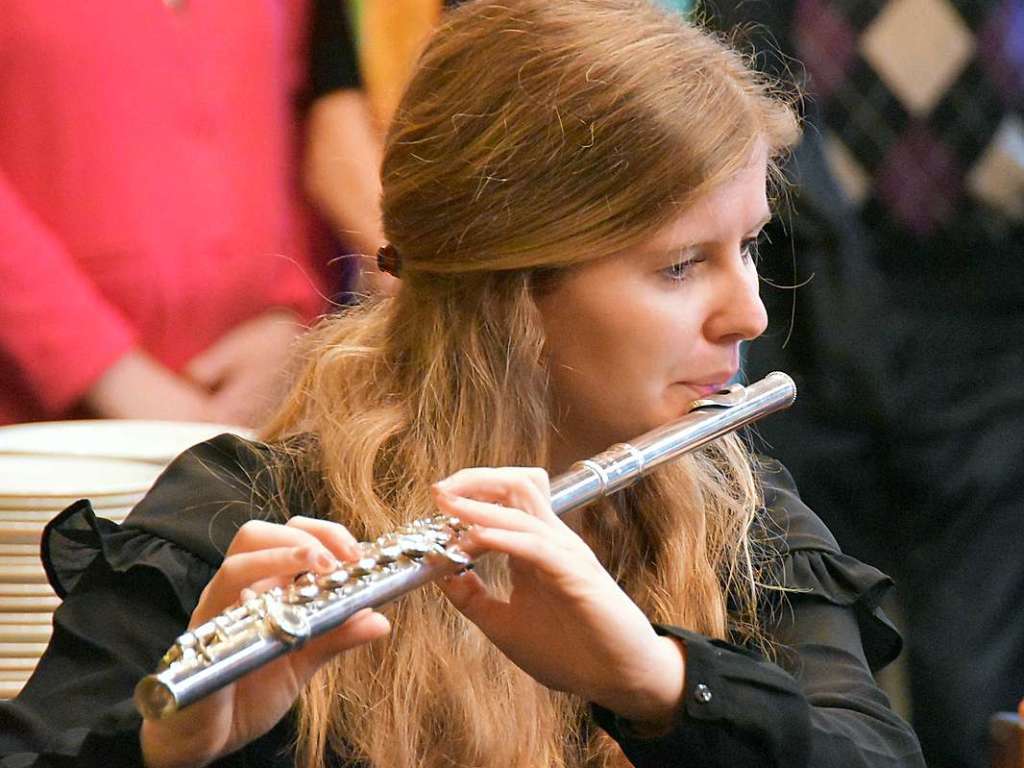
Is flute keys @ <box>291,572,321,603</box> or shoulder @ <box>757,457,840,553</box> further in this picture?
shoulder @ <box>757,457,840,553</box>

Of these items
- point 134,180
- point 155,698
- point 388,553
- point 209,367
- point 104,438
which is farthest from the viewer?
point 209,367

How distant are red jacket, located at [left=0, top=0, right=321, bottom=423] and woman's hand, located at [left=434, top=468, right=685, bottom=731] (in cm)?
89

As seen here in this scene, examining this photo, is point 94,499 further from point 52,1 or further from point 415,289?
point 52,1

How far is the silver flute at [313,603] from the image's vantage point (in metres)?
1.02

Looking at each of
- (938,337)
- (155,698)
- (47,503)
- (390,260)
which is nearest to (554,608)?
(155,698)

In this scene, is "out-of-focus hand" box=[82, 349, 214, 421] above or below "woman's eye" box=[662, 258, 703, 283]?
below

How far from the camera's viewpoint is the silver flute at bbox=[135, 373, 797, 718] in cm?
102

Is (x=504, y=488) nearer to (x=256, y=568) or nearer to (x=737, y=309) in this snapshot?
(x=256, y=568)

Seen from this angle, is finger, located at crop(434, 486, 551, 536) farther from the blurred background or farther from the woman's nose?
the blurred background

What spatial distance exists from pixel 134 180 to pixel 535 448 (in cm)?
72

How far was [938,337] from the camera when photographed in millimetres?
2756

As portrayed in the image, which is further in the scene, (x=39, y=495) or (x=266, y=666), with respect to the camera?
(x=39, y=495)

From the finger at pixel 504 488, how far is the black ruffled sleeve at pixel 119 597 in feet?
0.97

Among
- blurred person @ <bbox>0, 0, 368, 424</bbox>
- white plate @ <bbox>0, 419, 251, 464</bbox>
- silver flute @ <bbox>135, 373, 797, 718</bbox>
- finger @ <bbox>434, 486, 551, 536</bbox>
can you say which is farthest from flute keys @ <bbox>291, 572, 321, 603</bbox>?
blurred person @ <bbox>0, 0, 368, 424</bbox>
